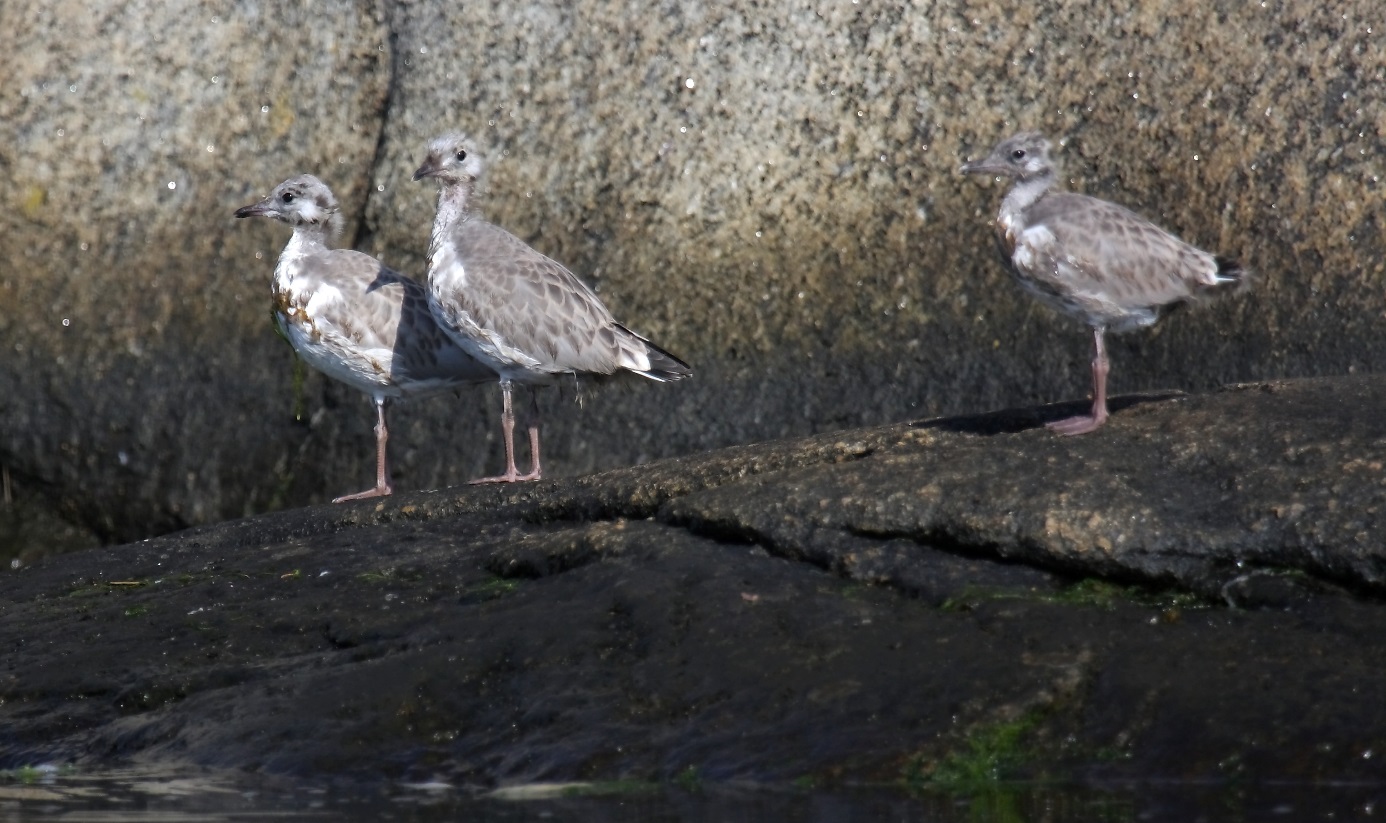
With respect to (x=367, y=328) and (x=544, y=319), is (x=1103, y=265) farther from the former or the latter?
(x=367, y=328)

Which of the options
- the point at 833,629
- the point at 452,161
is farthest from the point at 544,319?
the point at 833,629

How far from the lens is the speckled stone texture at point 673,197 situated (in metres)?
9.64

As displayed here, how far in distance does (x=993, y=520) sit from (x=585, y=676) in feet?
5.02

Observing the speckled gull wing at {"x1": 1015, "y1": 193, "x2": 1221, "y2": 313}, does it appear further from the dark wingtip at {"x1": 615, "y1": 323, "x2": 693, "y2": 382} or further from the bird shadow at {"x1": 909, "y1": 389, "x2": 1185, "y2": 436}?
the dark wingtip at {"x1": 615, "y1": 323, "x2": 693, "y2": 382}

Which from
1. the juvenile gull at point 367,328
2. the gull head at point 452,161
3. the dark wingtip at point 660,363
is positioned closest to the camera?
the dark wingtip at point 660,363

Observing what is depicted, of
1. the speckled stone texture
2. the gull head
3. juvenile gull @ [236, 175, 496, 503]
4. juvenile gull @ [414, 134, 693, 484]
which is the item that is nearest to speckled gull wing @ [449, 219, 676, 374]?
juvenile gull @ [414, 134, 693, 484]

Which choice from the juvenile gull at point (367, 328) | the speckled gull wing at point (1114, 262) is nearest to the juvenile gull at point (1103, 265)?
the speckled gull wing at point (1114, 262)

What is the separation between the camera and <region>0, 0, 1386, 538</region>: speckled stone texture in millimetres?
9641

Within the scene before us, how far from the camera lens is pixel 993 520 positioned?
6.09 m

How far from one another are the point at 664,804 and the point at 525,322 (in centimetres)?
480

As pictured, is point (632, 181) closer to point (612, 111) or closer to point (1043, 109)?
point (612, 111)

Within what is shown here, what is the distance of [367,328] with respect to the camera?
9.95 meters

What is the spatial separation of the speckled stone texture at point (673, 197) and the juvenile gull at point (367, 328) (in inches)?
29.7

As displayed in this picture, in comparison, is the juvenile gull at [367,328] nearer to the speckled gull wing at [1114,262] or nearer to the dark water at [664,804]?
the speckled gull wing at [1114,262]
